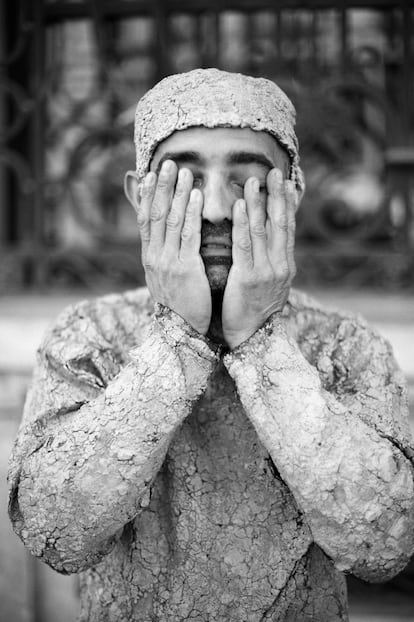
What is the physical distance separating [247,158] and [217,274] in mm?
244

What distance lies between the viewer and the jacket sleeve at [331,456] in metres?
1.53

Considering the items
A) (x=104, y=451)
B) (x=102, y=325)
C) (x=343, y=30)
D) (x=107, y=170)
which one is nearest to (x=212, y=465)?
(x=104, y=451)

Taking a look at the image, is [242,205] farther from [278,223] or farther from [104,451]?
[104,451]

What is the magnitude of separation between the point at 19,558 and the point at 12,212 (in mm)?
1706

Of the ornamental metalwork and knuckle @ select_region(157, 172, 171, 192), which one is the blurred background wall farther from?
knuckle @ select_region(157, 172, 171, 192)

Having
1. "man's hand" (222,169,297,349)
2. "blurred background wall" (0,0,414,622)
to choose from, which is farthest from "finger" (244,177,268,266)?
"blurred background wall" (0,0,414,622)

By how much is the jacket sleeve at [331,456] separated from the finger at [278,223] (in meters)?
0.11

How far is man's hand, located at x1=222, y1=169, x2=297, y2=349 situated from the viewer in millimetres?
1603

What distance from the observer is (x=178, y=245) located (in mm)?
1601

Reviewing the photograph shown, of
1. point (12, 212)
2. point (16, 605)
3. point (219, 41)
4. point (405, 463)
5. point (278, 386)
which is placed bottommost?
point (16, 605)

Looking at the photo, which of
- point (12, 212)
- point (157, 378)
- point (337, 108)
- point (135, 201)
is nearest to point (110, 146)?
point (12, 212)

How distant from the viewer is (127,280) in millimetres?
3957

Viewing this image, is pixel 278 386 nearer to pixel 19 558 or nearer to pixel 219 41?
A: pixel 19 558

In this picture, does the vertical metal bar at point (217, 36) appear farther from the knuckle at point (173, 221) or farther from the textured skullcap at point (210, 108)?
the knuckle at point (173, 221)
